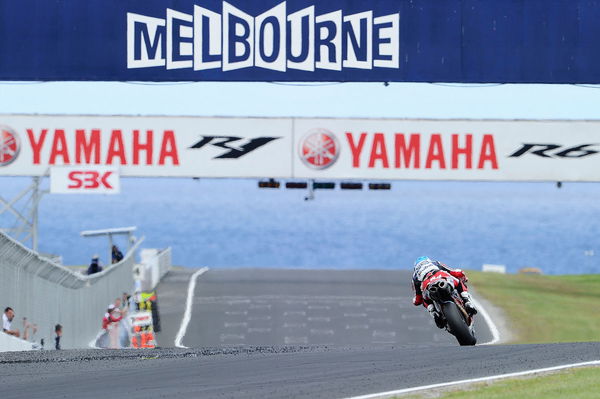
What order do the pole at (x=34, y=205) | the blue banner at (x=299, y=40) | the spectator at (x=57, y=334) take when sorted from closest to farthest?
1. the spectator at (x=57, y=334)
2. the blue banner at (x=299, y=40)
3. the pole at (x=34, y=205)

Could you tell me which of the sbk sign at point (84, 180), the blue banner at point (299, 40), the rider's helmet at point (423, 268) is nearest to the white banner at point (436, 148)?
the blue banner at point (299, 40)

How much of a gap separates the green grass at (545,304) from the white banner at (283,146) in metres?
5.10

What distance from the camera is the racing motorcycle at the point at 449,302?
15844 millimetres

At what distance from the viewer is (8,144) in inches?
1564

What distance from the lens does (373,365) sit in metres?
13.9

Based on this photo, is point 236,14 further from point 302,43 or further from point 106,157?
point 106,157

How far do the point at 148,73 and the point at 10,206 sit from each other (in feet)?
24.2

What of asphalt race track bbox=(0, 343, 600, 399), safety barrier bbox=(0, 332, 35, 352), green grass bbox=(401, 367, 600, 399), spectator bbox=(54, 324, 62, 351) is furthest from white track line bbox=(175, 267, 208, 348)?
green grass bbox=(401, 367, 600, 399)

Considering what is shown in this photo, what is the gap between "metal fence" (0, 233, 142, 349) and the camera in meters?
20.7

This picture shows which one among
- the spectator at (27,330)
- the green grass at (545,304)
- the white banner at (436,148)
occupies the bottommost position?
the green grass at (545,304)

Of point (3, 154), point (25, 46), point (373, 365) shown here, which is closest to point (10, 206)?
point (3, 154)

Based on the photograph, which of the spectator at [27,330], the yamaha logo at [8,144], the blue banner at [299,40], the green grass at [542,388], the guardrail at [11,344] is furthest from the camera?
the yamaha logo at [8,144]

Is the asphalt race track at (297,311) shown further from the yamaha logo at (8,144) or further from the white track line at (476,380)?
the white track line at (476,380)

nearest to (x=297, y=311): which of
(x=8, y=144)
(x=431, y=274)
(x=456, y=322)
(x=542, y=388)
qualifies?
(x=8, y=144)
